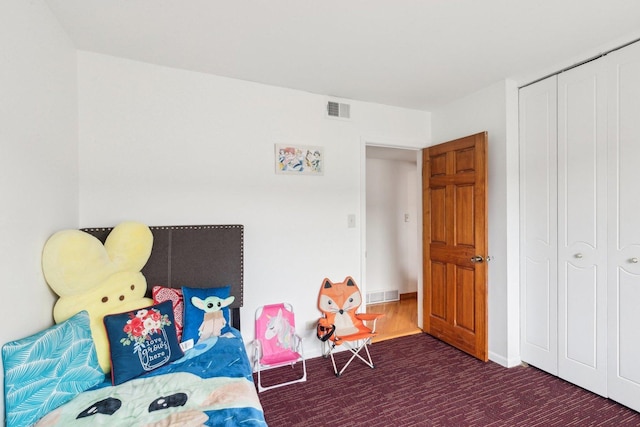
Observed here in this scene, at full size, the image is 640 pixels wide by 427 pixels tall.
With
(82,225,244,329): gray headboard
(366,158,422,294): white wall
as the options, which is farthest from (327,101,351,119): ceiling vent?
(366,158,422,294): white wall

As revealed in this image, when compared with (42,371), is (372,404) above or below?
below

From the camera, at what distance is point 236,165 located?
8.52ft

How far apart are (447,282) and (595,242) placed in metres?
1.26

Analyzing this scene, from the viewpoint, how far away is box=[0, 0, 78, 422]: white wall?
1349mm

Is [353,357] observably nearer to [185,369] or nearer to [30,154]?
[185,369]

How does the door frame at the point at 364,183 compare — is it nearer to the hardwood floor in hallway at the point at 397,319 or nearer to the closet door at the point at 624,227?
the hardwood floor in hallway at the point at 397,319

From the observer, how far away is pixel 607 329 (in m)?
2.14

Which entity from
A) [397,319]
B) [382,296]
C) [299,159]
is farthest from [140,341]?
[382,296]

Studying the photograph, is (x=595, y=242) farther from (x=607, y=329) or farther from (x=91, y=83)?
(x=91, y=83)

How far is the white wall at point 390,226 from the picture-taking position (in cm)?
470

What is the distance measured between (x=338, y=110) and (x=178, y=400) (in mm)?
2635

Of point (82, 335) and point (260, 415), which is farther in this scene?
point (82, 335)

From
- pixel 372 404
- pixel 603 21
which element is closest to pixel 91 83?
pixel 372 404

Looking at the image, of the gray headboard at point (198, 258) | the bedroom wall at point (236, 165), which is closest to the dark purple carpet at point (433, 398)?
the bedroom wall at point (236, 165)
